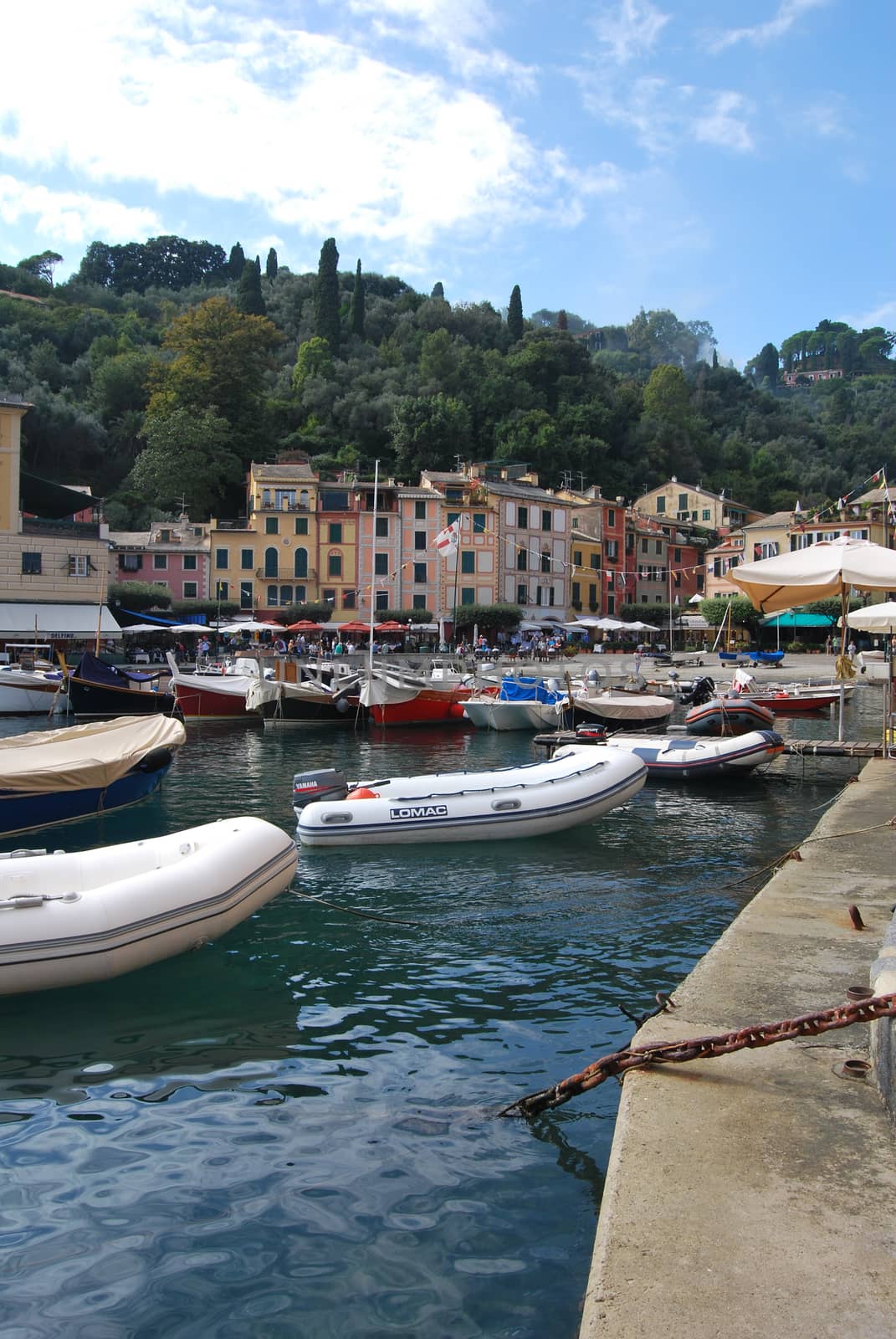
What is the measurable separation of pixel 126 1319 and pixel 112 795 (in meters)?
11.7

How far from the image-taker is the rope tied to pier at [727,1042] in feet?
13.1

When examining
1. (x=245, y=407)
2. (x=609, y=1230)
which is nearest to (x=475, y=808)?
(x=609, y=1230)

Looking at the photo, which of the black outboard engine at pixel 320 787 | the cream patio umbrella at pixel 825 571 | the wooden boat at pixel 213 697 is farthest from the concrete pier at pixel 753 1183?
the wooden boat at pixel 213 697

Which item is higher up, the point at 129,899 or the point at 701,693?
the point at 701,693

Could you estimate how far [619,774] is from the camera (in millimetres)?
13852

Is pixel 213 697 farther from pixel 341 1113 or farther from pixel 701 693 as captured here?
pixel 341 1113

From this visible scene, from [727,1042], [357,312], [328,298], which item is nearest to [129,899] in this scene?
[727,1042]

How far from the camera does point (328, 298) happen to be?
316 ft

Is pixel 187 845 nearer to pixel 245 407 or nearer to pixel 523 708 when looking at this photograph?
pixel 523 708

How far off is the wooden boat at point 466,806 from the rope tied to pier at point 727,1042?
7.91 metres

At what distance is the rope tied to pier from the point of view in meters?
4.00

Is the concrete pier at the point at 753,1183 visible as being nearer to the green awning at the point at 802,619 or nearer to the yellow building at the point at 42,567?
the yellow building at the point at 42,567

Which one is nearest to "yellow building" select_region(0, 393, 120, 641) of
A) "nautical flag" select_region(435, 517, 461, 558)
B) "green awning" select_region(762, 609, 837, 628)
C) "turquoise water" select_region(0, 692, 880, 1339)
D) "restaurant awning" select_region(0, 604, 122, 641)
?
"restaurant awning" select_region(0, 604, 122, 641)

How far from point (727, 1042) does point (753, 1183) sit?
87 centimetres
